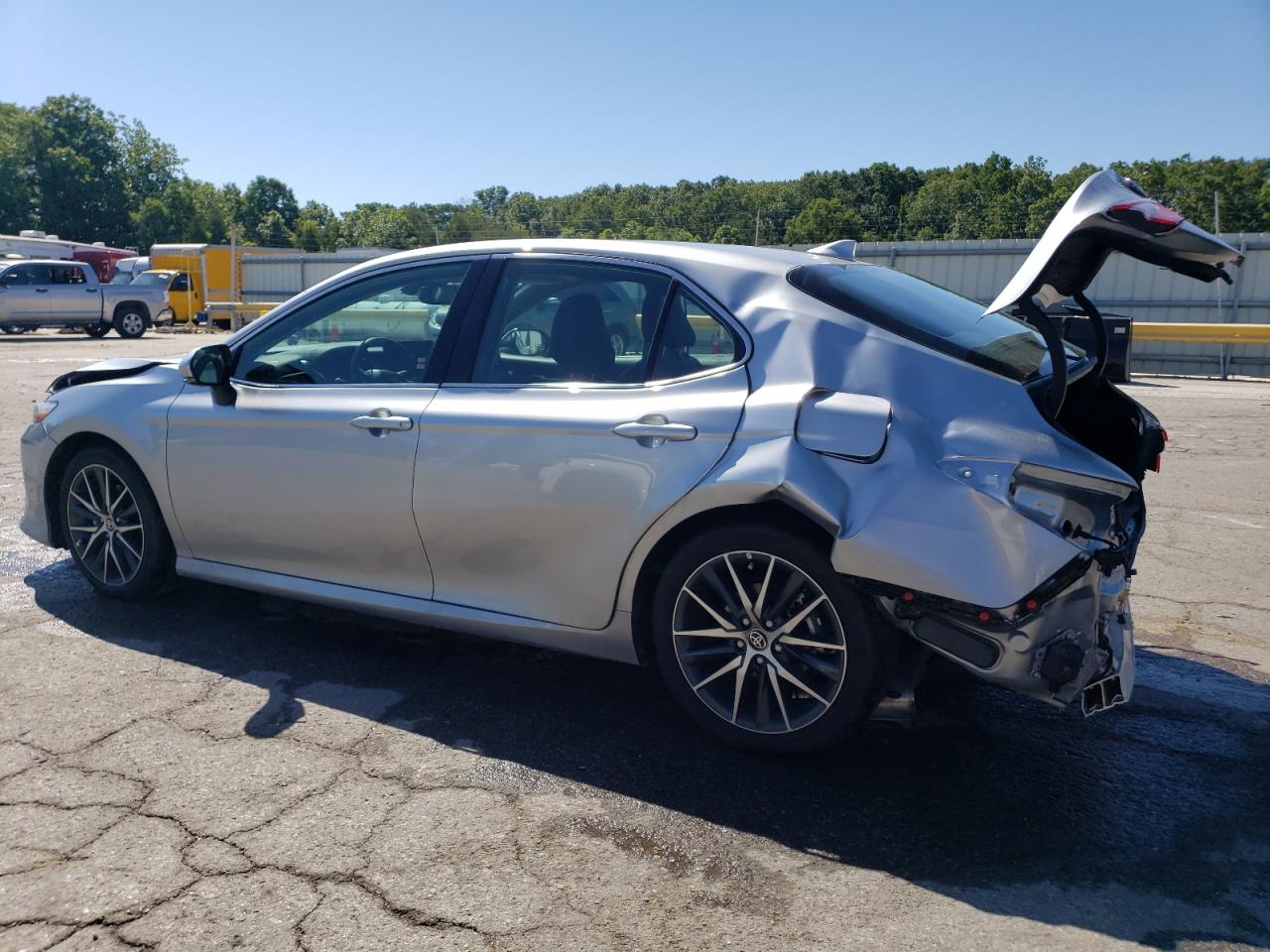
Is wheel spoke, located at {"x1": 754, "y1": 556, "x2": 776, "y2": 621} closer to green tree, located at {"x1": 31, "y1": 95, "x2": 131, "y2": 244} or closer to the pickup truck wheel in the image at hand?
the pickup truck wheel

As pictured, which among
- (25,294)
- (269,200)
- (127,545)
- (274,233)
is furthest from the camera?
(269,200)

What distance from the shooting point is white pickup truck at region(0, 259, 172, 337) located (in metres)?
25.3

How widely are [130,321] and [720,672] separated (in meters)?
27.7

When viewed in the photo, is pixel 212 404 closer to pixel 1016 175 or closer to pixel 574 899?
pixel 574 899

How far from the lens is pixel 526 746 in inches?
134

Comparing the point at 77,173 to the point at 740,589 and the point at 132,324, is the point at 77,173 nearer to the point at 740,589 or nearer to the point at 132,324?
the point at 132,324

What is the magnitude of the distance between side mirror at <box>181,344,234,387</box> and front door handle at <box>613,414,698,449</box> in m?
1.87

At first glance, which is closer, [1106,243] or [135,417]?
[1106,243]

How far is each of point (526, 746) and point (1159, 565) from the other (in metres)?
4.01

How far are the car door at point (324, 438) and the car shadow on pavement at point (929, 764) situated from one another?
1.35 ft

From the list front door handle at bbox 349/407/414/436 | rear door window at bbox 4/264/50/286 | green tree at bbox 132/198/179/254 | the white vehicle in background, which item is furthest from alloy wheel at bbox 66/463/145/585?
green tree at bbox 132/198/179/254

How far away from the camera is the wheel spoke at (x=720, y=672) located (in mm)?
3299

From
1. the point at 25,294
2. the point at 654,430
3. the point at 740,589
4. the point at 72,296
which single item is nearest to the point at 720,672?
the point at 740,589

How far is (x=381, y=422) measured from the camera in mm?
3814
